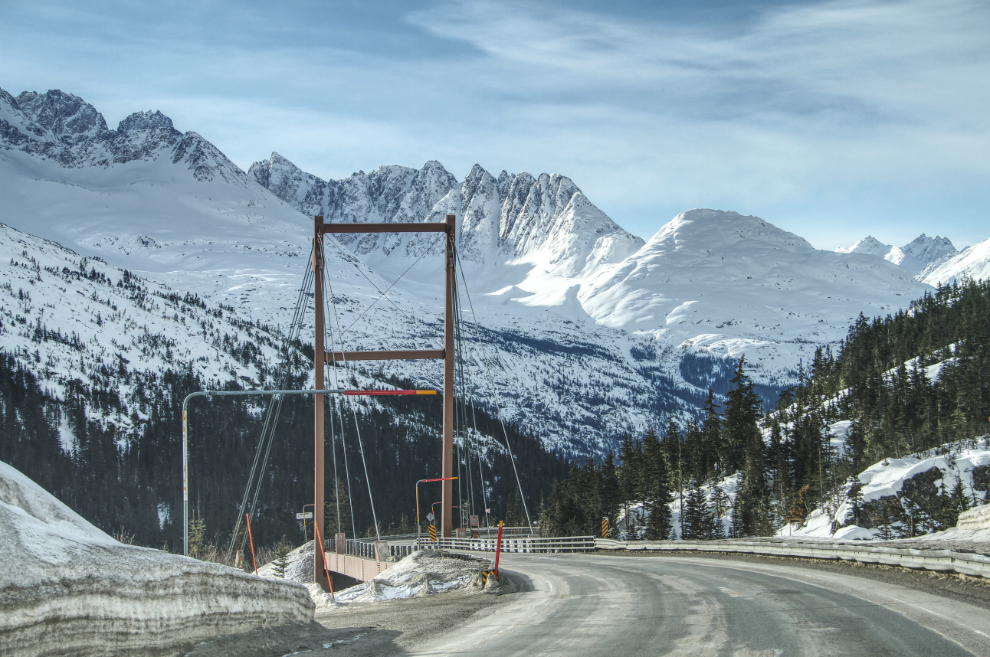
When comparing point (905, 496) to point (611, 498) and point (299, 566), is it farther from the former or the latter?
point (299, 566)

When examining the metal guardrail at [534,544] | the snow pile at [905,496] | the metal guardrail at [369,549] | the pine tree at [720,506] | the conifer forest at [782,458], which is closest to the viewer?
the metal guardrail at [369,549]

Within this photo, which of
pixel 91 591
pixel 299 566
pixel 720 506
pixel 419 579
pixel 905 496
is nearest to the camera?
pixel 91 591

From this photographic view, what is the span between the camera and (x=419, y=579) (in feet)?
109

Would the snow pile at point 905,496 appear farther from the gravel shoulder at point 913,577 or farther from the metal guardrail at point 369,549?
the gravel shoulder at point 913,577

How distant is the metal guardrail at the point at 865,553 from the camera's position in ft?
79.2

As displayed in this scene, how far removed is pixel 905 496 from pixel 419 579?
47387mm

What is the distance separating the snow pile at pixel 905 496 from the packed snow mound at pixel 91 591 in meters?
54.8

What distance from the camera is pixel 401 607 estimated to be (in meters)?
25.9

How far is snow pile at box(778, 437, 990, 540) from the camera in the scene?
63500mm

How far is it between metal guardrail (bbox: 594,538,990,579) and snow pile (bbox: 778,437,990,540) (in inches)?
755

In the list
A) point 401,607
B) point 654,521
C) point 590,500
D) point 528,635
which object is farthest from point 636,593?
point 590,500

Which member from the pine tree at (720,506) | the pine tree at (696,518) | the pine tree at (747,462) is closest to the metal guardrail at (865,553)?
the pine tree at (696,518)

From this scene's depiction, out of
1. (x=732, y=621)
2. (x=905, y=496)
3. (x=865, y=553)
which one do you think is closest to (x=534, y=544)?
(x=905, y=496)

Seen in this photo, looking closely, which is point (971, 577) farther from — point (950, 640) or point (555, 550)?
point (555, 550)
